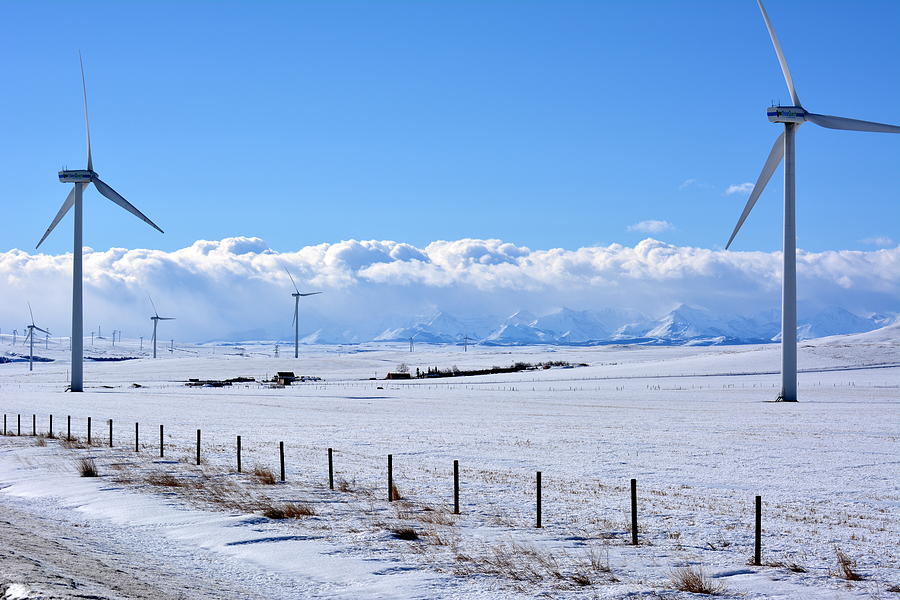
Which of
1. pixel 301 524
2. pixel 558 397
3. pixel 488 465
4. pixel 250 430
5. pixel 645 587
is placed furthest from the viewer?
Answer: pixel 558 397

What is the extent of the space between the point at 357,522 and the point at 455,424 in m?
27.7

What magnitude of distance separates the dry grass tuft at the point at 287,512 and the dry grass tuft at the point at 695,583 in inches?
323

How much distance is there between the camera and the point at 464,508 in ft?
65.8

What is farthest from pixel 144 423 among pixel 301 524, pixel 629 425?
pixel 301 524

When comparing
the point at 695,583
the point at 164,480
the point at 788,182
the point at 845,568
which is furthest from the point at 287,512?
the point at 788,182

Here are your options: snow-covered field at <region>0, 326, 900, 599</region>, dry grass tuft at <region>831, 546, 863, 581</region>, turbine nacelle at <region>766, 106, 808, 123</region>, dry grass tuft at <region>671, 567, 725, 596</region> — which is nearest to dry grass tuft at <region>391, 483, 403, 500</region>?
snow-covered field at <region>0, 326, 900, 599</region>

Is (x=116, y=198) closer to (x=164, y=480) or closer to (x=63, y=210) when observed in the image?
(x=63, y=210)

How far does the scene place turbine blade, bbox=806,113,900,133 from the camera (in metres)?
70.0

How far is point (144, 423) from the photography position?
47.7 meters

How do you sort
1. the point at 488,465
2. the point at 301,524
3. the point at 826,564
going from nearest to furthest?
the point at 826,564 < the point at 301,524 < the point at 488,465

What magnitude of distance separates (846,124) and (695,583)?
6660cm

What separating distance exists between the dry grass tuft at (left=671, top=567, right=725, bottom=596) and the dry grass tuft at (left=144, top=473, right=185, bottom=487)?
13877 millimetres

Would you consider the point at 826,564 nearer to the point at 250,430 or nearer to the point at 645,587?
the point at 645,587

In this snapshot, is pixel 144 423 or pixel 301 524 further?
pixel 144 423
